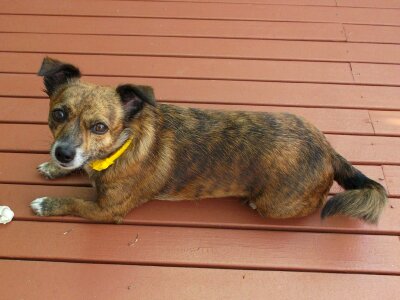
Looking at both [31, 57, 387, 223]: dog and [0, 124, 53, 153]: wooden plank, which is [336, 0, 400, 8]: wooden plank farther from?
[0, 124, 53, 153]: wooden plank

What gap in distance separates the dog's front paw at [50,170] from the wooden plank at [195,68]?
0.83 meters

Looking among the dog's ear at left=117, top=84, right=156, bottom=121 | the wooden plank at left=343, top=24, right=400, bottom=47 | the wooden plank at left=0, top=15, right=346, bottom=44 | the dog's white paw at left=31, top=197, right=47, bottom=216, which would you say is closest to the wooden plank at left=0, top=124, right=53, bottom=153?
the dog's white paw at left=31, top=197, right=47, bottom=216

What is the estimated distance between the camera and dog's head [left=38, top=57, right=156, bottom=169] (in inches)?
72.7

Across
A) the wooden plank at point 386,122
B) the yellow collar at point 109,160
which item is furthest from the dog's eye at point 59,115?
the wooden plank at point 386,122

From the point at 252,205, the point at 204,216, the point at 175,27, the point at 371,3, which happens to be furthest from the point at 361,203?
the point at 371,3

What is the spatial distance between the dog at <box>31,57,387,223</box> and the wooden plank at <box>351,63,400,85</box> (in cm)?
113

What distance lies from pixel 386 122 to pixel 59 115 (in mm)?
2019

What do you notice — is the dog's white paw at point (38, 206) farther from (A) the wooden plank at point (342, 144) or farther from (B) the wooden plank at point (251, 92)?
(B) the wooden plank at point (251, 92)

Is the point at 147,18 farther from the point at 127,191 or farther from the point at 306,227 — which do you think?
the point at 306,227

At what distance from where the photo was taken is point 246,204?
93.7 inches

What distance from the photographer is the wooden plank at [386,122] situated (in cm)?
272

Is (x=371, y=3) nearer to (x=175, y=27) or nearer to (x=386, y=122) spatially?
(x=386, y=122)

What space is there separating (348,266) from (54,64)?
67.6 inches

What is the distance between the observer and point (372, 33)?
332cm
